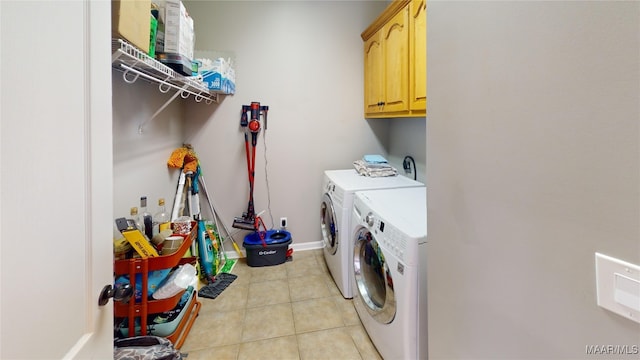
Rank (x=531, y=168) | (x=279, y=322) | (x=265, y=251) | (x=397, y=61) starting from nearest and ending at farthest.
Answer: (x=531, y=168), (x=279, y=322), (x=397, y=61), (x=265, y=251)

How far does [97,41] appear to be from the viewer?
646 millimetres

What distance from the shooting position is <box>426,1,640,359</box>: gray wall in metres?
0.43

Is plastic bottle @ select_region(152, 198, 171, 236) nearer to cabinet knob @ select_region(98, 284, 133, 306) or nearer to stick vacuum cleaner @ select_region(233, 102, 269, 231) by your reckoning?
stick vacuum cleaner @ select_region(233, 102, 269, 231)

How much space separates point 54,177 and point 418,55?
2017 millimetres

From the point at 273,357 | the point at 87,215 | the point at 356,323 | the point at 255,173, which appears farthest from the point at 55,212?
the point at 255,173

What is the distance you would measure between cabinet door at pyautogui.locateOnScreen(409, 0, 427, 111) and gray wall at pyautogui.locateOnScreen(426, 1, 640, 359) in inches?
43.0

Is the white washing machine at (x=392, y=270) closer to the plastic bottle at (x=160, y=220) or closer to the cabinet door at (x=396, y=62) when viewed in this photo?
the cabinet door at (x=396, y=62)

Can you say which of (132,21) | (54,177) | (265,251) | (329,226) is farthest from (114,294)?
(265,251)

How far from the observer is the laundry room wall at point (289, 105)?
9.01ft

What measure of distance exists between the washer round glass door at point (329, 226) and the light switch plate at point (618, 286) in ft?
5.73

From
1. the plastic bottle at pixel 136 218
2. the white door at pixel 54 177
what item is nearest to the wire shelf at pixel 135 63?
the white door at pixel 54 177

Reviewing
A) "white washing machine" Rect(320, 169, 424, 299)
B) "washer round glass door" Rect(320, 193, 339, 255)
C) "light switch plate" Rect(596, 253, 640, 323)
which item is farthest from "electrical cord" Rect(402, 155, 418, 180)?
"light switch plate" Rect(596, 253, 640, 323)

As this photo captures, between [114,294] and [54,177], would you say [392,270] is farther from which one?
[54,177]

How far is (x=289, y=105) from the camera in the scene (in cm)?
290
